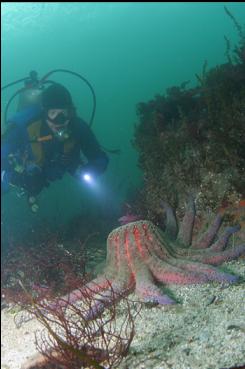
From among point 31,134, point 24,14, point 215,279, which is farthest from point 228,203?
point 24,14

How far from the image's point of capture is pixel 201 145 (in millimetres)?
5988

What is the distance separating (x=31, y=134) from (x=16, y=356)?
535cm

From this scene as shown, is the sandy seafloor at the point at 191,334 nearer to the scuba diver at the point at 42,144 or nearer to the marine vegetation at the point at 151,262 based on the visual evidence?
the marine vegetation at the point at 151,262

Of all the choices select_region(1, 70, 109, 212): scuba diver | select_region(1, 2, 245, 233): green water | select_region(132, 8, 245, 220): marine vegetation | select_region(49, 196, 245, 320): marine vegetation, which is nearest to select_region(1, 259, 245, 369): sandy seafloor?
select_region(49, 196, 245, 320): marine vegetation

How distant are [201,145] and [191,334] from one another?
3.47 metres

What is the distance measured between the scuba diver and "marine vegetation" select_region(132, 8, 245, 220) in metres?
1.98

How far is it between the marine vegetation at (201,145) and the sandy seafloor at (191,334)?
144 centimetres

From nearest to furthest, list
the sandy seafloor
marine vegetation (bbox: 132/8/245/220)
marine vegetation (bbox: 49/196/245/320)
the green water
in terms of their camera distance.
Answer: the sandy seafloor < marine vegetation (bbox: 49/196/245/320) < marine vegetation (bbox: 132/8/245/220) < the green water

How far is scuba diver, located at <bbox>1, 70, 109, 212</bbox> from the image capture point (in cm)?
818

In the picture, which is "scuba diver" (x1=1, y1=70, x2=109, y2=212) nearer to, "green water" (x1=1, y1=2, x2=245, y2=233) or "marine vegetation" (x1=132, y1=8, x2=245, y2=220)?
"marine vegetation" (x1=132, y1=8, x2=245, y2=220)

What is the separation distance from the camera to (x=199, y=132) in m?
6.18

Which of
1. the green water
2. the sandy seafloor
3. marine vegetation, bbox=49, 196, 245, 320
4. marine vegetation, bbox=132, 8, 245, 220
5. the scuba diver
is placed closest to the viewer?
the sandy seafloor

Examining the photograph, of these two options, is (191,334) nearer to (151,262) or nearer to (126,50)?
(151,262)

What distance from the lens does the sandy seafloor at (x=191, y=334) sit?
2783 mm
